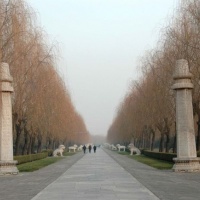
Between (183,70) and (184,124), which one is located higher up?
(183,70)

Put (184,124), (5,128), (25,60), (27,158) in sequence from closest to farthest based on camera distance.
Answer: (5,128) < (184,124) < (25,60) < (27,158)

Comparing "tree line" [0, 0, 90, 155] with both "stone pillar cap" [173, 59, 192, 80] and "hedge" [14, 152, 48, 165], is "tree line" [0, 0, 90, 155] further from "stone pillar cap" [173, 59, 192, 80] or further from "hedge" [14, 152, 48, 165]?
"stone pillar cap" [173, 59, 192, 80]

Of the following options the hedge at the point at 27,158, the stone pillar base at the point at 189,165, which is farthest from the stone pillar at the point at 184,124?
the hedge at the point at 27,158

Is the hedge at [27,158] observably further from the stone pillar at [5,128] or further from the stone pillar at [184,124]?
the stone pillar at [184,124]

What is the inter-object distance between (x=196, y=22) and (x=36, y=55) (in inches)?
361

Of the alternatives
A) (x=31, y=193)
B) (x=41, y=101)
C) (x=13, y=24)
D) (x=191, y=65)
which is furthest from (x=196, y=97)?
(x=31, y=193)

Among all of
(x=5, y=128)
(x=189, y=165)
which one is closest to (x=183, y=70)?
(x=189, y=165)

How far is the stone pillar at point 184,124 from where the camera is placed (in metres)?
17.8

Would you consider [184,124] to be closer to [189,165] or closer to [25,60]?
[189,165]

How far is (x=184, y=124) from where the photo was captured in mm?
18156

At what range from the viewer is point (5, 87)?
17359 millimetres

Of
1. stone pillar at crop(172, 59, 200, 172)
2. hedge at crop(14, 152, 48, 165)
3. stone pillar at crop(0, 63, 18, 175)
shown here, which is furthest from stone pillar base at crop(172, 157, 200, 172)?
hedge at crop(14, 152, 48, 165)

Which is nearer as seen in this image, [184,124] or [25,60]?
[184,124]

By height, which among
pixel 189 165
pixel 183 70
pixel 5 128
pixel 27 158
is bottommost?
pixel 27 158
